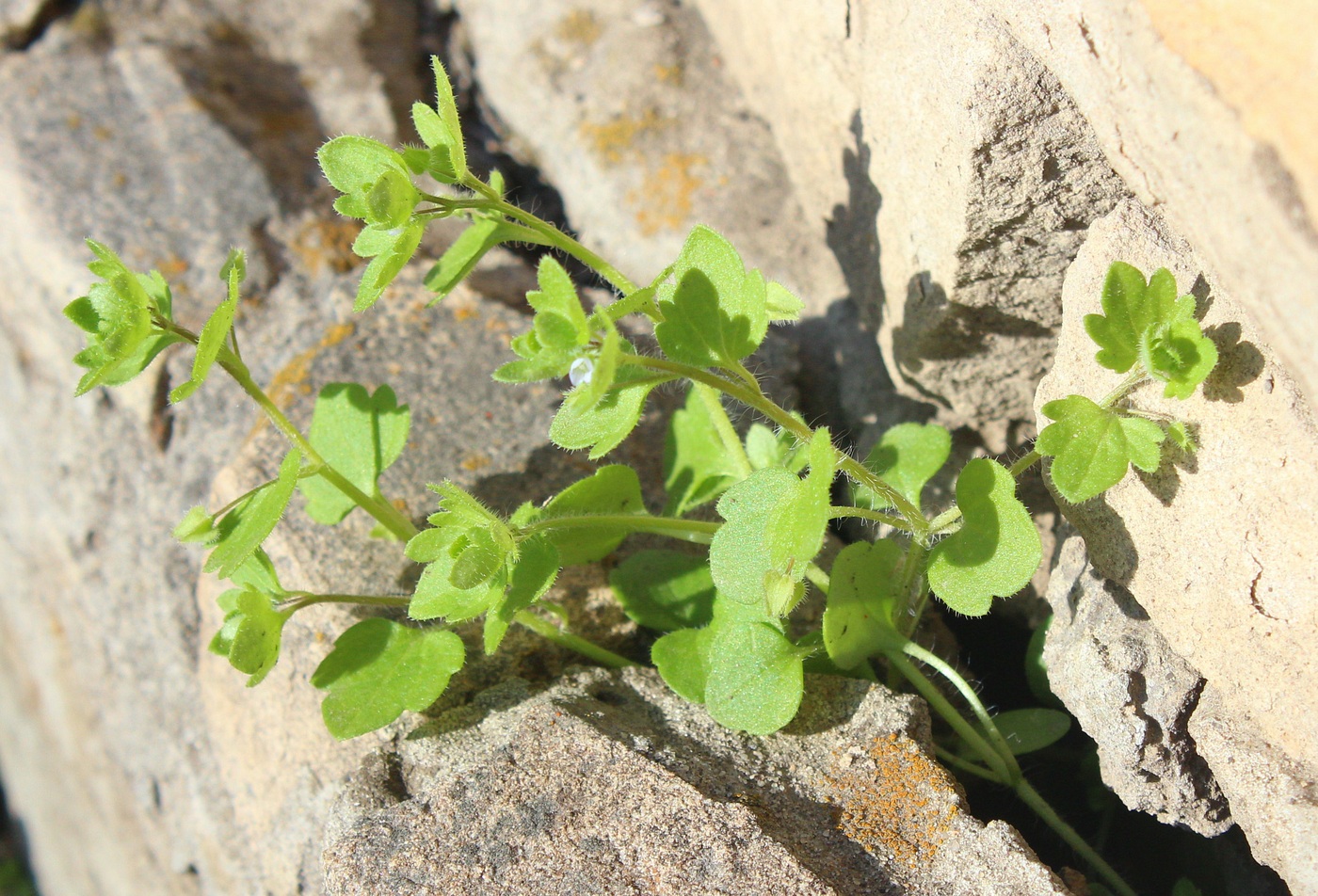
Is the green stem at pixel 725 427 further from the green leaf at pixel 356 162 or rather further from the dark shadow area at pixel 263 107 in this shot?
the dark shadow area at pixel 263 107

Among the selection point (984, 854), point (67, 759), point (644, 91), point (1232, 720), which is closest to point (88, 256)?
point (644, 91)

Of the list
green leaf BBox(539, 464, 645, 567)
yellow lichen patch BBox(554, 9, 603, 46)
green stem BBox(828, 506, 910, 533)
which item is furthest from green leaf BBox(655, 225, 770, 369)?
yellow lichen patch BBox(554, 9, 603, 46)

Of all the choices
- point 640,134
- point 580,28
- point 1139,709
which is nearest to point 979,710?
point 1139,709

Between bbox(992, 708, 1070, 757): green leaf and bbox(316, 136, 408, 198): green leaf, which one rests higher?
bbox(316, 136, 408, 198): green leaf

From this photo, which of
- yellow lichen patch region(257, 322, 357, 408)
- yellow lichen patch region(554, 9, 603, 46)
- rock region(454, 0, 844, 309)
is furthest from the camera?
yellow lichen patch region(554, 9, 603, 46)

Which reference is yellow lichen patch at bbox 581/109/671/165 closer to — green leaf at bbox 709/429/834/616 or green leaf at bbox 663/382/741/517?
green leaf at bbox 663/382/741/517

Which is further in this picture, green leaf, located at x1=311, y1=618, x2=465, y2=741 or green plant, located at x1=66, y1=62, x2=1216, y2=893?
green leaf, located at x1=311, y1=618, x2=465, y2=741
